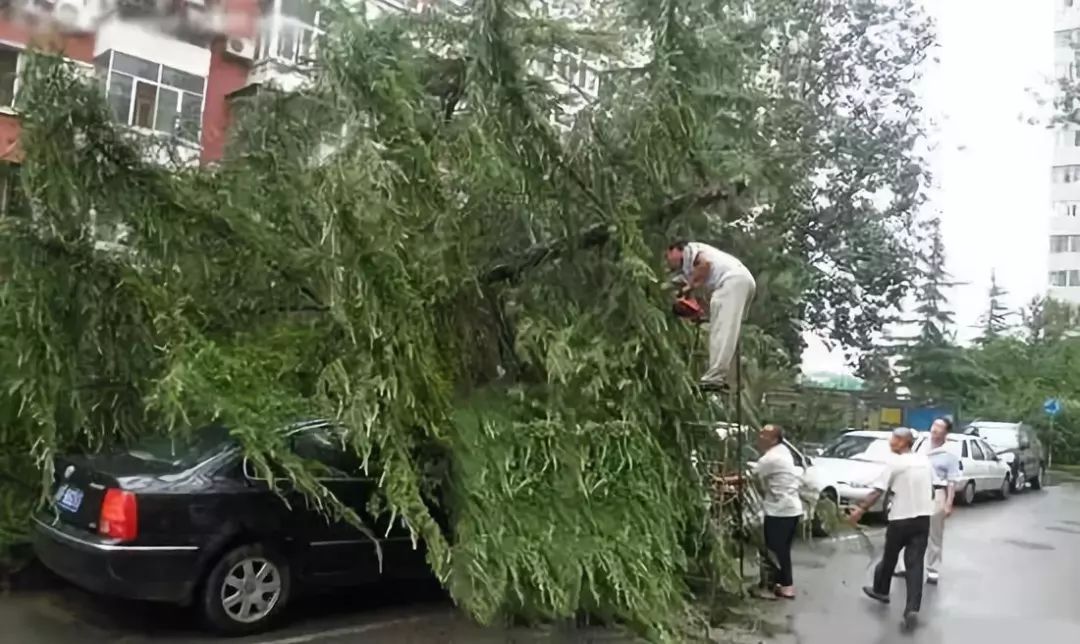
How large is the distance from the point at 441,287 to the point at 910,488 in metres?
4.31

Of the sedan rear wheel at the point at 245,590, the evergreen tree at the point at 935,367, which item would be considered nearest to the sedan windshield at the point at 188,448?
the sedan rear wheel at the point at 245,590

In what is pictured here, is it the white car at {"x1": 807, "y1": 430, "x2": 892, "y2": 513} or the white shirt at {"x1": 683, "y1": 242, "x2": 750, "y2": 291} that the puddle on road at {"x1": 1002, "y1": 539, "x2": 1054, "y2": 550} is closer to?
the white car at {"x1": 807, "y1": 430, "x2": 892, "y2": 513}

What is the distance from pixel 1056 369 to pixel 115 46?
119 feet

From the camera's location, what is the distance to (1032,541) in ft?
47.2

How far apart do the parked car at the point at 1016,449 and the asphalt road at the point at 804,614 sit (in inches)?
428

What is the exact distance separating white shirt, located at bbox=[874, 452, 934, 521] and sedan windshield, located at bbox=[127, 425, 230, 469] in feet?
17.4

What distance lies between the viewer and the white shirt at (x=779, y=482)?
848 centimetres

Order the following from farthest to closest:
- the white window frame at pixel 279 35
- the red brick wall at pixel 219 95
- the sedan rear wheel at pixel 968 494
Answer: the sedan rear wheel at pixel 968 494 → the red brick wall at pixel 219 95 → the white window frame at pixel 279 35

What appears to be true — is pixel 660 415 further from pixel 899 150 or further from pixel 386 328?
pixel 899 150

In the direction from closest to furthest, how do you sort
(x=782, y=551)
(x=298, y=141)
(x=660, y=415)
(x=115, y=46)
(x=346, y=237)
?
(x=346, y=237)
(x=660, y=415)
(x=298, y=141)
(x=782, y=551)
(x=115, y=46)

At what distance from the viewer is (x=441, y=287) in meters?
6.71

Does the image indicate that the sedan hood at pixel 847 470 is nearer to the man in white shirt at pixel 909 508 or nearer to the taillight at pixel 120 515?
the man in white shirt at pixel 909 508

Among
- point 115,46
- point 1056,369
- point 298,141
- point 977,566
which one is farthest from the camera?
point 1056,369

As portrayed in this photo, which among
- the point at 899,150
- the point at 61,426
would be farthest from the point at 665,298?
the point at 899,150
